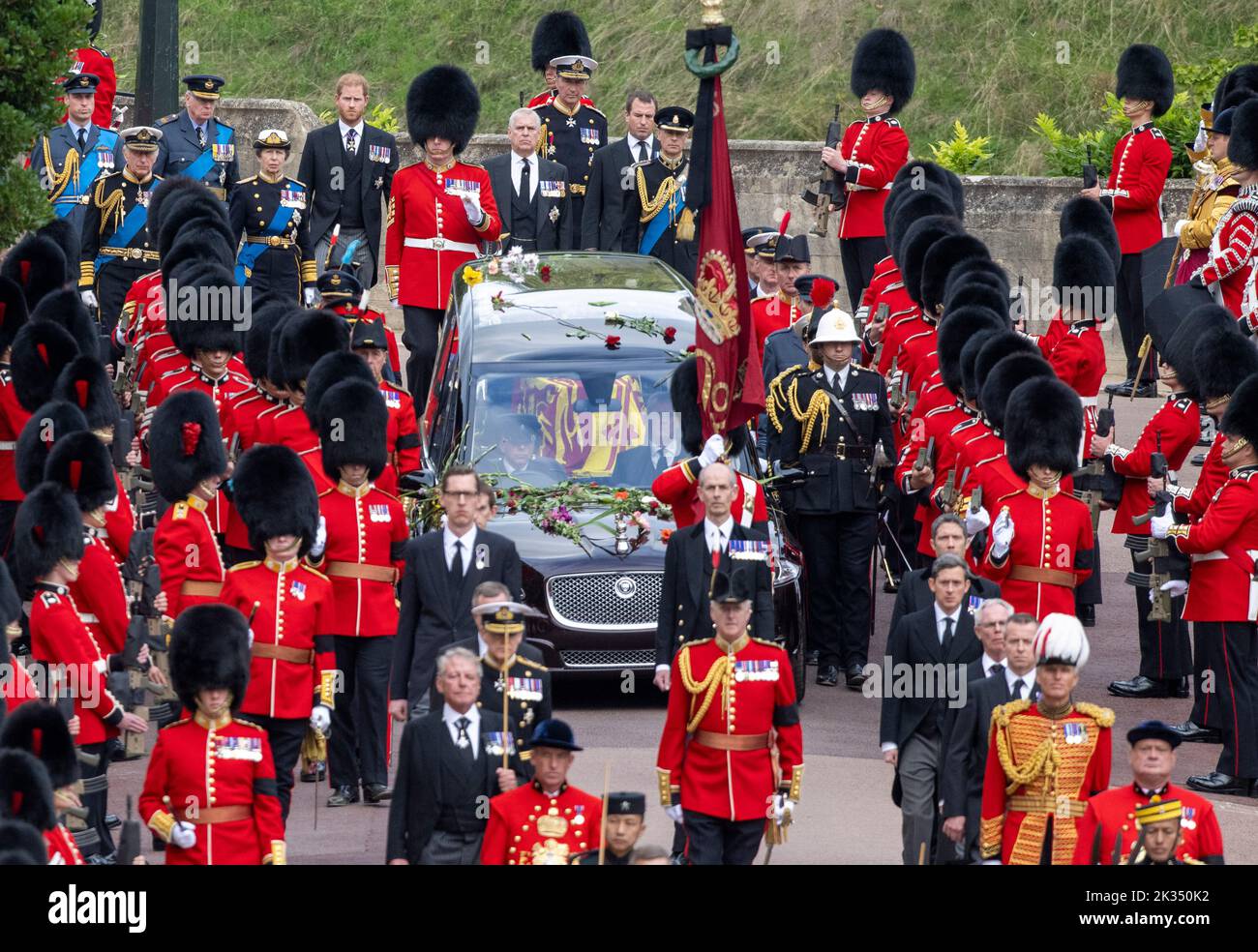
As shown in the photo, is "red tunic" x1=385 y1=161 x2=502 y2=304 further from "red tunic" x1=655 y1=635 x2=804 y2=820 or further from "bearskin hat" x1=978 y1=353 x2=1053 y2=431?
"red tunic" x1=655 y1=635 x2=804 y2=820

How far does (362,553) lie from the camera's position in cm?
1205

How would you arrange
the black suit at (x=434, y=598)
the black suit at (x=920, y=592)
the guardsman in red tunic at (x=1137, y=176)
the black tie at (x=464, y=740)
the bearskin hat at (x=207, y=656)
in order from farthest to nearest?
the guardsman in red tunic at (x=1137, y=176) → the black suit at (x=434, y=598) → the black suit at (x=920, y=592) → the bearskin hat at (x=207, y=656) → the black tie at (x=464, y=740)

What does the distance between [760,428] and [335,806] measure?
13.6 ft

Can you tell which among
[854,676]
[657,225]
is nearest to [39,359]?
[854,676]

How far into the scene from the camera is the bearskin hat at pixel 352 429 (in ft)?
40.3

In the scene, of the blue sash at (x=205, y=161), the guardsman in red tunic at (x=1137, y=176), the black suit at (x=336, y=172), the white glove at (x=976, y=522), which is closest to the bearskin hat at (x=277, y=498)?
the white glove at (x=976, y=522)

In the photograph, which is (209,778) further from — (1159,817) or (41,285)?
(41,285)

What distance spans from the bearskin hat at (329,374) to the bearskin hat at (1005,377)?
300 cm

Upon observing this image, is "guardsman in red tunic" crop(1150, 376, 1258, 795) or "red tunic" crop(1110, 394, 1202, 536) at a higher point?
"red tunic" crop(1110, 394, 1202, 536)

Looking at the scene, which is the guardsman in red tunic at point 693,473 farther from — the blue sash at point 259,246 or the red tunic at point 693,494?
the blue sash at point 259,246

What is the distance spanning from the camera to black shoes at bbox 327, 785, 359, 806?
1193 centimetres

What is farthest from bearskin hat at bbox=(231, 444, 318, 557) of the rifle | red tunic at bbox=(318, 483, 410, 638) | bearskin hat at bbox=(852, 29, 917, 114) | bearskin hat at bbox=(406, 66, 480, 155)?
bearskin hat at bbox=(852, 29, 917, 114)

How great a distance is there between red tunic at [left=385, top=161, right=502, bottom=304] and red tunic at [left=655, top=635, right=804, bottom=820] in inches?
288

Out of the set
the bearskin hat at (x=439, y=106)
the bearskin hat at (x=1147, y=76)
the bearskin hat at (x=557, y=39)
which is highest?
the bearskin hat at (x=557, y=39)
